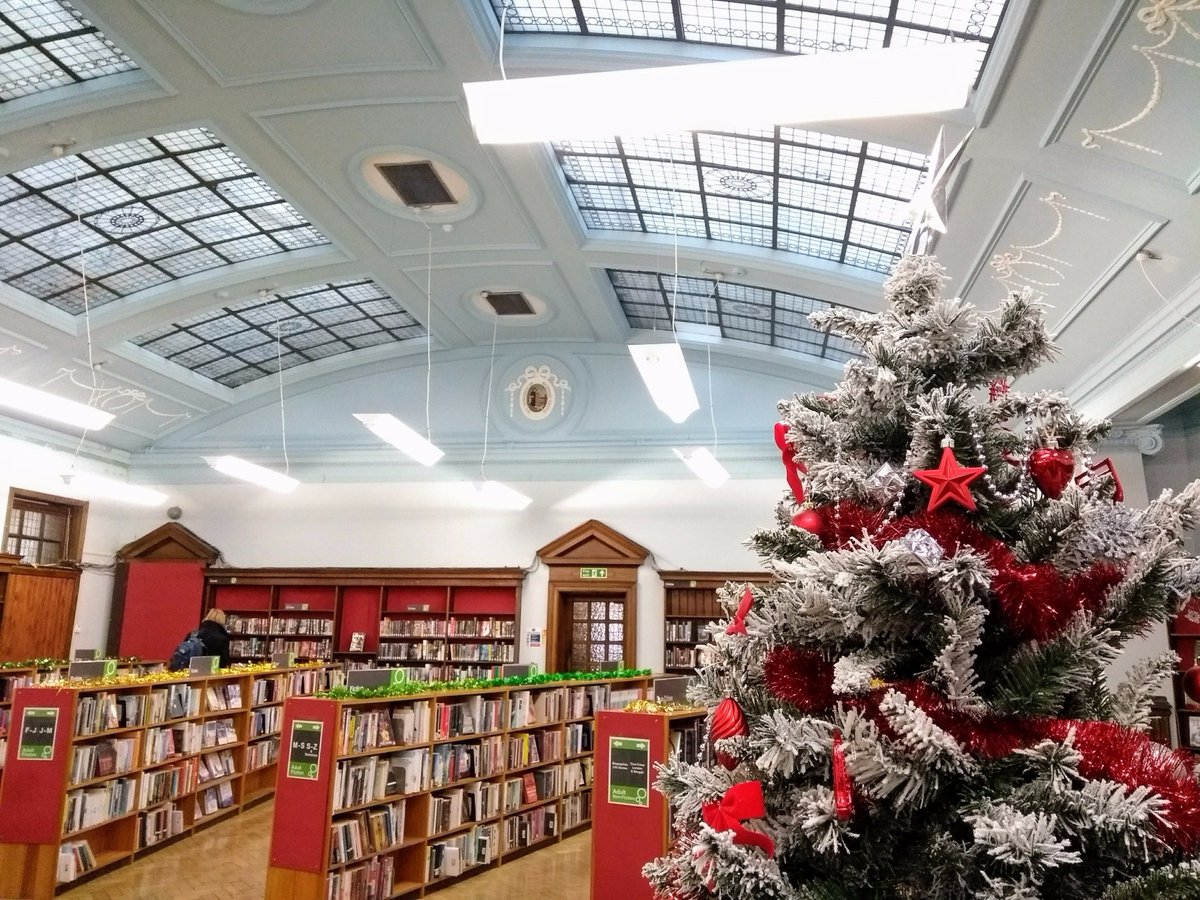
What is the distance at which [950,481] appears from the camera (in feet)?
4.53

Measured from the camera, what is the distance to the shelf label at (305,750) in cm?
549

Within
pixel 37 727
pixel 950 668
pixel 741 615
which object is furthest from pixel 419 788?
pixel 950 668

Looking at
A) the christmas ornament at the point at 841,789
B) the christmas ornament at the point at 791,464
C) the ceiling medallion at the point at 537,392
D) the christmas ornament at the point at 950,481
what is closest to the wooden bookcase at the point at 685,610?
the ceiling medallion at the point at 537,392

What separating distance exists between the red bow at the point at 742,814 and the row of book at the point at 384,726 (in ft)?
15.7

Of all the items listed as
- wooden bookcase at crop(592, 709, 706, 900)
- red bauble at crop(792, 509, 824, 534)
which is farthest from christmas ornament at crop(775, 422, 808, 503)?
wooden bookcase at crop(592, 709, 706, 900)

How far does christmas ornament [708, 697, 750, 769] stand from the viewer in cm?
154

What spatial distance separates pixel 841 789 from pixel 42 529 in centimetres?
1425

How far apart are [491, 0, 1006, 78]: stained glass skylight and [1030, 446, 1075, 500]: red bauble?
5.06m

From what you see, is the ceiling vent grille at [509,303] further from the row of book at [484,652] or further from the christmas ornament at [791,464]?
the christmas ornament at [791,464]

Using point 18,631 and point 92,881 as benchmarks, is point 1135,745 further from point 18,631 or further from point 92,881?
point 18,631

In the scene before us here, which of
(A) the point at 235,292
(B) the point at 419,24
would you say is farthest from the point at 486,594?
(B) the point at 419,24

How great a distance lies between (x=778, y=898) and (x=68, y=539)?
565 inches

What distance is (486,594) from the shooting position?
12.6 meters

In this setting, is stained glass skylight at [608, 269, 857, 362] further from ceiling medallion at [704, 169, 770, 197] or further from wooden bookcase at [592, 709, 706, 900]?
wooden bookcase at [592, 709, 706, 900]
